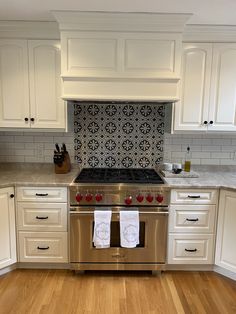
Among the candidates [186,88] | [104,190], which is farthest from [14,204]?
[186,88]

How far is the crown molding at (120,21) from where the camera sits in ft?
7.37

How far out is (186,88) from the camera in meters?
2.60

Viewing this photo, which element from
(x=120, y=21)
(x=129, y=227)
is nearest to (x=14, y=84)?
(x=120, y=21)

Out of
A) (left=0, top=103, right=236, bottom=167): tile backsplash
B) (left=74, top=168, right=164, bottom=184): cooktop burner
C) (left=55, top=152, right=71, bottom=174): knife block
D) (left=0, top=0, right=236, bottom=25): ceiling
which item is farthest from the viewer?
(left=0, top=103, right=236, bottom=167): tile backsplash

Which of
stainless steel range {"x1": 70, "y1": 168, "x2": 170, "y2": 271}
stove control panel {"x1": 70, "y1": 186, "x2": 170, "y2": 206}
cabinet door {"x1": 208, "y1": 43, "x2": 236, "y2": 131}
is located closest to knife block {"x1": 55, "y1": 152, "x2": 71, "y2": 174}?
stainless steel range {"x1": 70, "y1": 168, "x2": 170, "y2": 271}

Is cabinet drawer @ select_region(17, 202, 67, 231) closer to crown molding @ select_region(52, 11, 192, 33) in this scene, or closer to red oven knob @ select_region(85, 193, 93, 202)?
red oven knob @ select_region(85, 193, 93, 202)

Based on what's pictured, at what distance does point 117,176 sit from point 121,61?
1100 mm

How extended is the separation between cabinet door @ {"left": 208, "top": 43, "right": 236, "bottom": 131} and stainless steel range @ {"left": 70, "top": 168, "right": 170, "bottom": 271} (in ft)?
2.96

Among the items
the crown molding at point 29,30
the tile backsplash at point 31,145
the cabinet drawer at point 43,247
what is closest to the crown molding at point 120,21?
the crown molding at point 29,30

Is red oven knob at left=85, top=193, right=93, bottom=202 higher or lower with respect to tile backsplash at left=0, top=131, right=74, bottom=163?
lower

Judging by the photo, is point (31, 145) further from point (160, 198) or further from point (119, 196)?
point (160, 198)

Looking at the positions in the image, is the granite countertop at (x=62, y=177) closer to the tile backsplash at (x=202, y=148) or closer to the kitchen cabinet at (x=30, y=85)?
the tile backsplash at (x=202, y=148)

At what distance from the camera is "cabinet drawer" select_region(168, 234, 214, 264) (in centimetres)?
249

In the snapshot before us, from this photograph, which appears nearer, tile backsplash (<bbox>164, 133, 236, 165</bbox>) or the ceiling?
the ceiling
